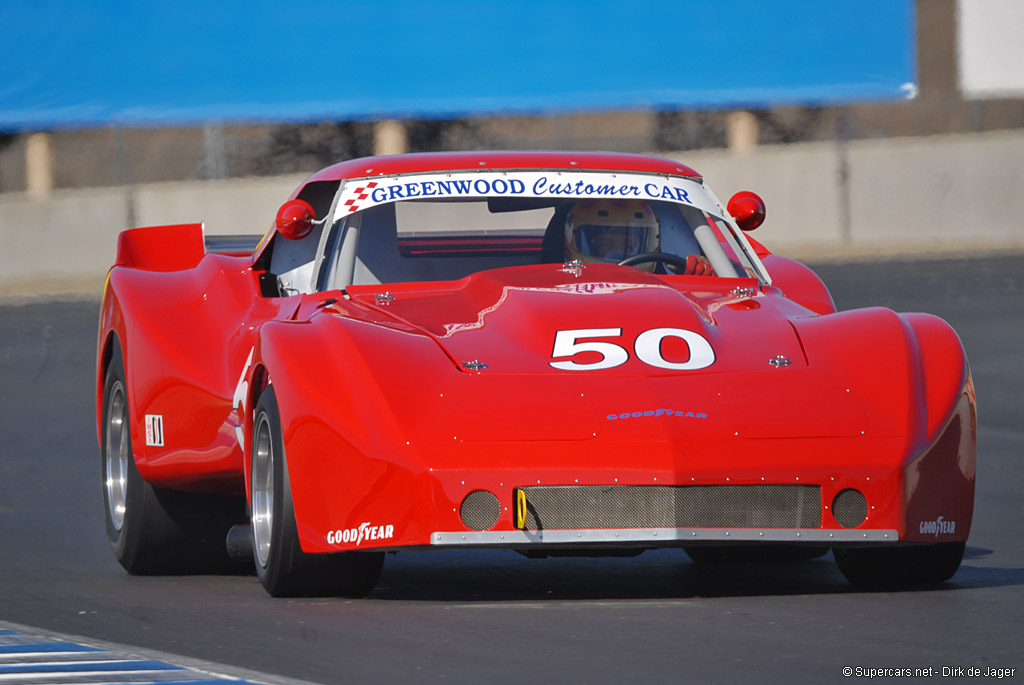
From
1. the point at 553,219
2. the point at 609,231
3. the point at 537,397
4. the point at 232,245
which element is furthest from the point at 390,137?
the point at 537,397

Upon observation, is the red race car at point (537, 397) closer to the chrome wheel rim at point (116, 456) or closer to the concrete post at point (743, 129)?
the chrome wheel rim at point (116, 456)

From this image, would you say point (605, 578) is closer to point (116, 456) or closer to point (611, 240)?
point (611, 240)

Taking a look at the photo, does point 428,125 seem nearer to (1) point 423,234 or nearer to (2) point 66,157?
(2) point 66,157

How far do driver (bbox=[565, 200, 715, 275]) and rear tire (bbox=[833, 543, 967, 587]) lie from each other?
1.47 meters

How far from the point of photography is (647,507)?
5.49 meters

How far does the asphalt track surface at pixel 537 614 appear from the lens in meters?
4.72

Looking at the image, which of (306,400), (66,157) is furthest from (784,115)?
(306,400)

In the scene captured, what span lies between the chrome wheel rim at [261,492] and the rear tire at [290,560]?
0.07 meters

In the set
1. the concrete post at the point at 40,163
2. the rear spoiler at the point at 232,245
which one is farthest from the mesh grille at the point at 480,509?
the concrete post at the point at 40,163

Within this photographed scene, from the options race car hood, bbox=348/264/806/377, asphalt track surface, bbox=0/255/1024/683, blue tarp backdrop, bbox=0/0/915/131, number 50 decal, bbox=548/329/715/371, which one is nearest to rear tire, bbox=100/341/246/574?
asphalt track surface, bbox=0/255/1024/683

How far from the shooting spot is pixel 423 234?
7.68 meters

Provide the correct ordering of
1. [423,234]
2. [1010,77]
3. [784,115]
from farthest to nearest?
[784,115] → [1010,77] → [423,234]

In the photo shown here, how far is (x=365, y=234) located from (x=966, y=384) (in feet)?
7.24

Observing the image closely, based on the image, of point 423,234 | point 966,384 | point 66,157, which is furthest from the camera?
point 66,157
